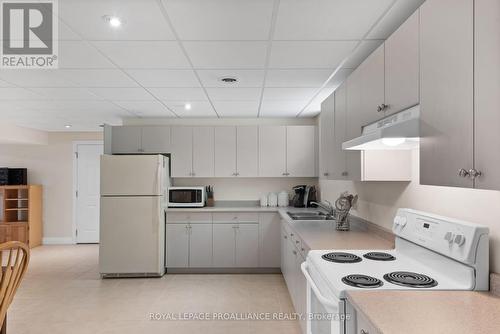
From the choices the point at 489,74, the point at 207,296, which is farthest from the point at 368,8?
the point at 207,296

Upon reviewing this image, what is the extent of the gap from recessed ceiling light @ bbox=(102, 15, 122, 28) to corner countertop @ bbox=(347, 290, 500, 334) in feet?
6.14

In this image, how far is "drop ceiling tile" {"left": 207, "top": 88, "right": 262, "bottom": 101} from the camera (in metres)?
3.44

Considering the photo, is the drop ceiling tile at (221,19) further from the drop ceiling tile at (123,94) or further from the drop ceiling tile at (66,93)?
the drop ceiling tile at (66,93)

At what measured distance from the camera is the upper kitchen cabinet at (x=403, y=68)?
1.52 m

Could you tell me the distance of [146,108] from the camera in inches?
172

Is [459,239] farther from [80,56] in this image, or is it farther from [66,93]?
[66,93]

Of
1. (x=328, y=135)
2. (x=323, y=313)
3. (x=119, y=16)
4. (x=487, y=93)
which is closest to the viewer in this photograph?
(x=487, y=93)

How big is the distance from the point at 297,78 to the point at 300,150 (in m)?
1.93

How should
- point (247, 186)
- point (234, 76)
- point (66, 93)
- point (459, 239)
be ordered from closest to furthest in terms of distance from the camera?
point (459, 239) → point (234, 76) → point (66, 93) → point (247, 186)

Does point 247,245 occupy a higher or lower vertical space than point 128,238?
lower

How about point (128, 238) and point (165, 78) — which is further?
point (128, 238)

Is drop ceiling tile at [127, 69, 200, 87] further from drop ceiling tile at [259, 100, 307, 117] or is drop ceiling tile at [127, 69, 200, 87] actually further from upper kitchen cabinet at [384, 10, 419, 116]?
upper kitchen cabinet at [384, 10, 419, 116]

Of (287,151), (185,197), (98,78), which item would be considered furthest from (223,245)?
(98,78)

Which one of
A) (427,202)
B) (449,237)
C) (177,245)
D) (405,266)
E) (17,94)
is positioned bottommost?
(177,245)
